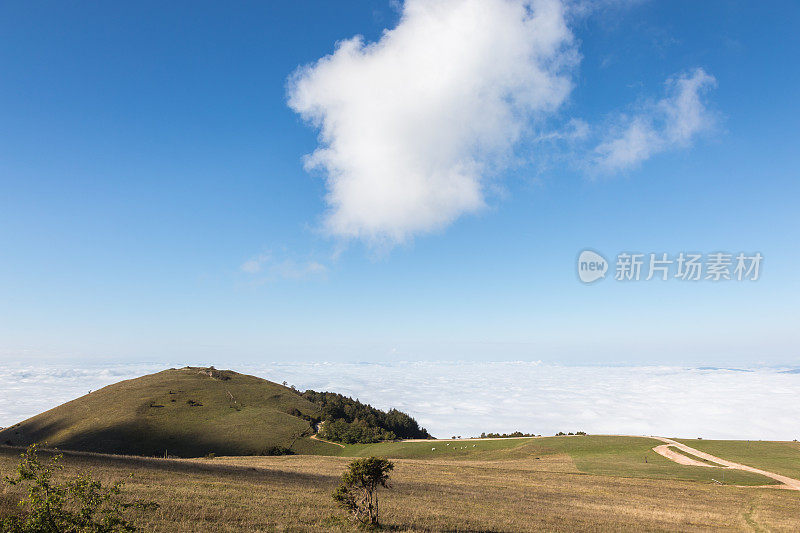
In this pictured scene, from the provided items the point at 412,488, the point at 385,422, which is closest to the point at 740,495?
the point at 412,488

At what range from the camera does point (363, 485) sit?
21938 millimetres

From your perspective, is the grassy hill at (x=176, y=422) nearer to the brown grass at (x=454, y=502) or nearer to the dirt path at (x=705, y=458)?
the brown grass at (x=454, y=502)

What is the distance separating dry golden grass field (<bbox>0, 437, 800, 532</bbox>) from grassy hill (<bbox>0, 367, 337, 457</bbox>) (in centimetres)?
5669

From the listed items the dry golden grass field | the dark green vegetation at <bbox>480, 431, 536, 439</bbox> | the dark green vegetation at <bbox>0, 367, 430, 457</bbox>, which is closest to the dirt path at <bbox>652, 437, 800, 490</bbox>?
the dry golden grass field

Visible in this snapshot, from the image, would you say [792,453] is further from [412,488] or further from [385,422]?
[385,422]

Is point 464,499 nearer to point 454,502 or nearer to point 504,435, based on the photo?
point 454,502

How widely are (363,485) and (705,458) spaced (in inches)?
2870

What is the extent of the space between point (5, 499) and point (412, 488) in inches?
1177

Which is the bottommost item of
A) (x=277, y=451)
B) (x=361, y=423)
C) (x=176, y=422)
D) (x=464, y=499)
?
(x=176, y=422)

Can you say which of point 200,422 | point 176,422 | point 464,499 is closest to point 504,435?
point 464,499

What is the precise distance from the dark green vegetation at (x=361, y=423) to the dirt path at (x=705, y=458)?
68064mm

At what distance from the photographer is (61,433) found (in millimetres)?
99875

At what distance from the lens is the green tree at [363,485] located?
853 inches

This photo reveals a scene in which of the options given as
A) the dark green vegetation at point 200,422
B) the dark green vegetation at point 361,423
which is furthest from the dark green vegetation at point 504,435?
the dark green vegetation at point 200,422
